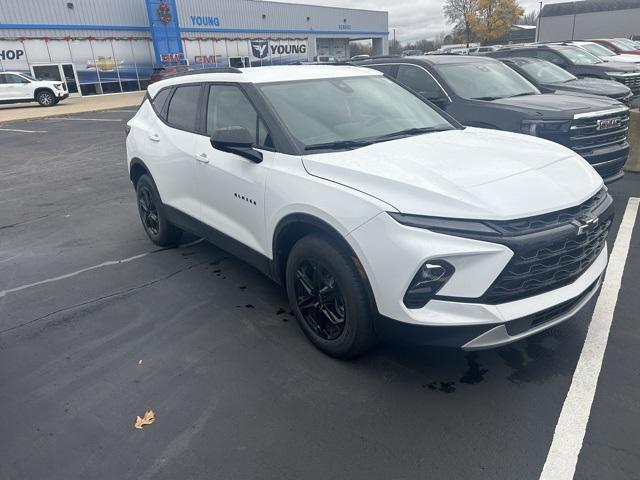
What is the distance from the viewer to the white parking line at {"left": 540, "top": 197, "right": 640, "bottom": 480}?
2291 mm

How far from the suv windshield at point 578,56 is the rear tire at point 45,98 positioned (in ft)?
75.5

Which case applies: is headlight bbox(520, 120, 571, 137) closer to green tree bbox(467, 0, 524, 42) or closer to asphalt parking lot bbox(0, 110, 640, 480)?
asphalt parking lot bbox(0, 110, 640, 480)

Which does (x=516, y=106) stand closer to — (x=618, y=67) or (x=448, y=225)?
(x=448, y=225)

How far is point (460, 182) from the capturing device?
2.66 m

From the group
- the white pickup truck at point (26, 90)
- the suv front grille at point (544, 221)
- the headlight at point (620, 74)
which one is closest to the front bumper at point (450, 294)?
the suv front grille at point (544, 221)

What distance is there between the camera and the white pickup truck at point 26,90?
Result: 22844mm

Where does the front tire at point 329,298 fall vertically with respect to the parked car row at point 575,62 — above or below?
below

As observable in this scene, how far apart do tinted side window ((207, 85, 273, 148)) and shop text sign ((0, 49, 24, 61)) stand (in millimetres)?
29016

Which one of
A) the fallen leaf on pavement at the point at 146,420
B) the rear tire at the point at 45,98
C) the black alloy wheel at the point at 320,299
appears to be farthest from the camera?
the rear tire at the point at 45,98

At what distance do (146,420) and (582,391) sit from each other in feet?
8.14

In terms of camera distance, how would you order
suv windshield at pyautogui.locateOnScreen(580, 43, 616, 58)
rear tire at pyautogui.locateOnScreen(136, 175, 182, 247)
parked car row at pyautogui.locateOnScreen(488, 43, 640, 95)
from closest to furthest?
rear tire at pyautogui.locateOnScreen(136, 175, 182, 247), parked car row at pyautogui.locateOnScreen(488, 43, 640, 95), suv windshield at pyautogui.locateOnScreen(580, 43, 616, 58)

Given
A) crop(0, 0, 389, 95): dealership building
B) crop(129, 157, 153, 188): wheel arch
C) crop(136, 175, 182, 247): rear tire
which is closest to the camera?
crop(136, 175, 182, 247): rear tire

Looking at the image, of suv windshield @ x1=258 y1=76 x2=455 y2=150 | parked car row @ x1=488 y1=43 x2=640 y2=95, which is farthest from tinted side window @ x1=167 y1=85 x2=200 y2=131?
parked car row @ x1=488 y1=43 x2=640 y2=95

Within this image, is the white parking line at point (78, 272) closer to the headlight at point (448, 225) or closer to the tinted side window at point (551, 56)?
the headlight at point (448, 225)
